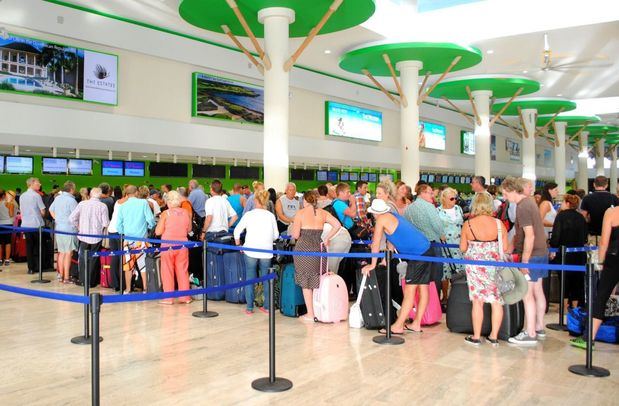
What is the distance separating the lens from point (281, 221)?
946 cm

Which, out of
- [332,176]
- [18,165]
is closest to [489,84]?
[332,176]

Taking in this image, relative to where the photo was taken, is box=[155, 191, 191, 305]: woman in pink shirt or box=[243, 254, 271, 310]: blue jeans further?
box=[155, 191, 191, 305]: woman in pink shirt

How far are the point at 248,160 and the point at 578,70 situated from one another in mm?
12321

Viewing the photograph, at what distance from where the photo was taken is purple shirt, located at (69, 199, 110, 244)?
31.0 ft

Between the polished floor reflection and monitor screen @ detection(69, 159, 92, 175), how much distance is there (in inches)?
325

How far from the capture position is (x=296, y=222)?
7094 millimetres

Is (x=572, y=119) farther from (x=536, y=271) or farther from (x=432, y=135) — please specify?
(x=536, y=271)

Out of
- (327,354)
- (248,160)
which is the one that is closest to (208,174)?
(248,160)

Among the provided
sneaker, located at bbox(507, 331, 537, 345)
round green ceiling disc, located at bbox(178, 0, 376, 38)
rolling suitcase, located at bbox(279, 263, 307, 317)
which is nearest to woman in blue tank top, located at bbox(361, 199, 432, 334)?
sneaker, located at bbox(507, 331, 537, 345)

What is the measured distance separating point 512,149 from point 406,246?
109 ft

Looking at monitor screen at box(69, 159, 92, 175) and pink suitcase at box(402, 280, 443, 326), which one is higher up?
monitor screen at box(69, 159, 92, 175)

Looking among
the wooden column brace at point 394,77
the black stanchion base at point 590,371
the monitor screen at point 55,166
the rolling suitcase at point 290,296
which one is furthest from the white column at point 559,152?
the black stanchion base at point 590,371

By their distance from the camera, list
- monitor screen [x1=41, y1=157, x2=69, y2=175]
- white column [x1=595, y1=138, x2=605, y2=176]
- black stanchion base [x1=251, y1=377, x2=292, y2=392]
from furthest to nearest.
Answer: white column [x1=595, y1=138, x2=605, y2=176], monitor screen [x1=41, y1=157, x2=69, y2=175], black stanchion base [x1=251, y1=377, x2=292, y2=392]

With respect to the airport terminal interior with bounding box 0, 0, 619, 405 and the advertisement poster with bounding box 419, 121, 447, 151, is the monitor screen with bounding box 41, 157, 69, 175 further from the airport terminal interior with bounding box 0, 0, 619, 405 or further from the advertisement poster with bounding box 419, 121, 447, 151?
the advertisement poster with bounding box 419, 121, 447, 151
